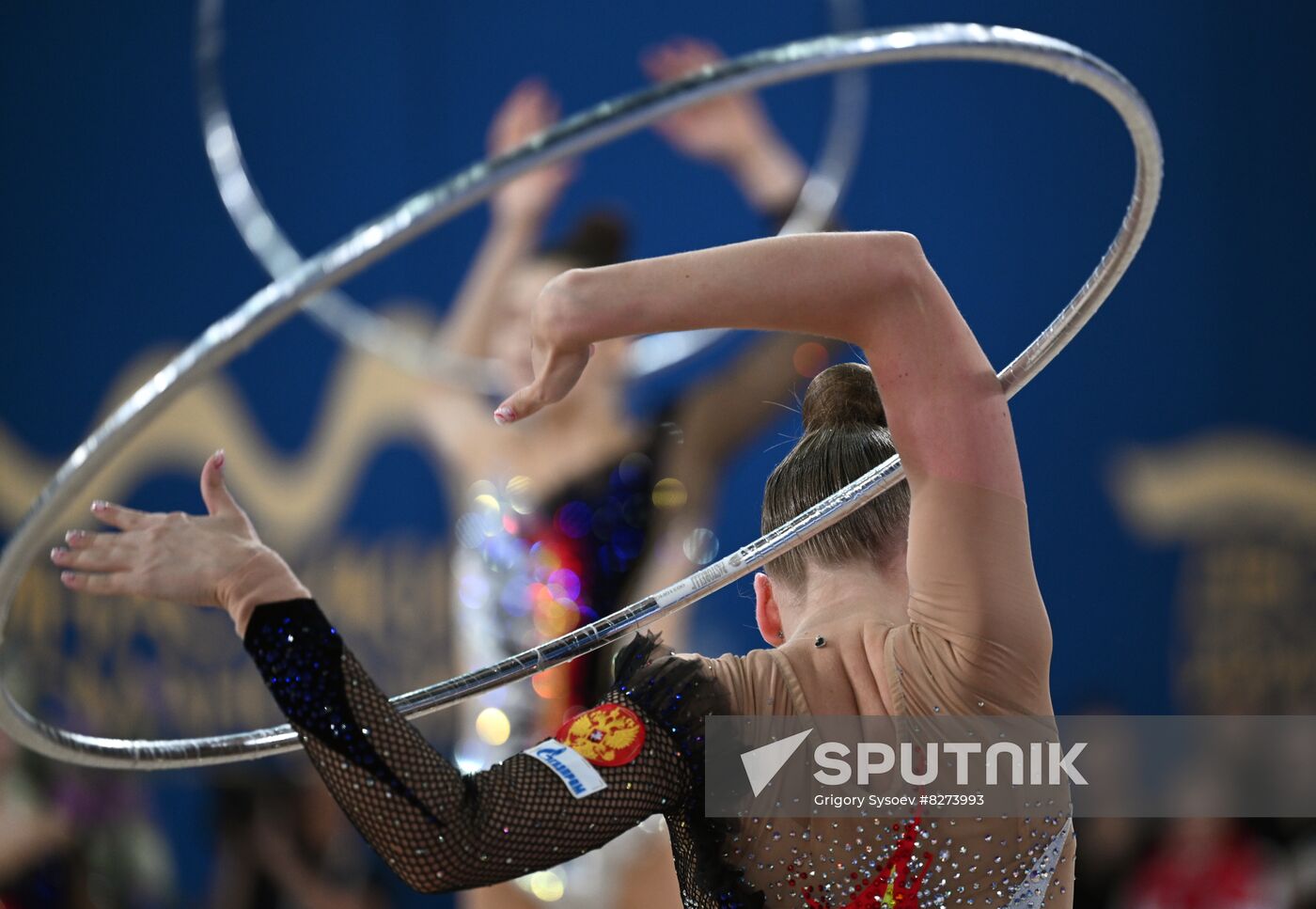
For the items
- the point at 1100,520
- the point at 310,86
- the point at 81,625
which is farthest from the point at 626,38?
the point at 81,625

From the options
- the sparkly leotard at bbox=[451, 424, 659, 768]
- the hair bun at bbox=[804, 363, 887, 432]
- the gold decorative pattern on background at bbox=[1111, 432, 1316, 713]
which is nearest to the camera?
the hair bun at bbox=[804, 363, 887, 432]

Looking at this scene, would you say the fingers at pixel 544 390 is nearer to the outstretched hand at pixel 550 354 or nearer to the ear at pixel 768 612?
the outstretched hand at pixel 550 354

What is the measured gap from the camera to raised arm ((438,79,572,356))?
2.90m

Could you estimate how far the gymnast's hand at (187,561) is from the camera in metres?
0.85

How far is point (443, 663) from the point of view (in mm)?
3084

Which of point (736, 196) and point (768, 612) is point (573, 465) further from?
point (768, 612)

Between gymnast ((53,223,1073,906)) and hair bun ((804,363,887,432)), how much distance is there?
164 millimetres

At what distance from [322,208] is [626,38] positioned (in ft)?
2.76

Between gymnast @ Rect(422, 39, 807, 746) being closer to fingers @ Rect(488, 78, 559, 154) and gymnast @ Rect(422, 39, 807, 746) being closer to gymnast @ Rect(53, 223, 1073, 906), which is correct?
fingers @ Rect(488, 78, 559, 154)

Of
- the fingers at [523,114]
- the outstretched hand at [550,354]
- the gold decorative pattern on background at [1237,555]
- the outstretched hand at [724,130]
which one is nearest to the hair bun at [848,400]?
the outstretched hand at [550,354]

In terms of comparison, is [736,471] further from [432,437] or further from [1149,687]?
[1149,687]

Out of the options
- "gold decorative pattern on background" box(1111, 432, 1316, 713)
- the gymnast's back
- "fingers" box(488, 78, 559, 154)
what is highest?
"fingers" box(488, 78, 559, 154)

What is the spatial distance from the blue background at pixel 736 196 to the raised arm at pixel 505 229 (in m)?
0.08

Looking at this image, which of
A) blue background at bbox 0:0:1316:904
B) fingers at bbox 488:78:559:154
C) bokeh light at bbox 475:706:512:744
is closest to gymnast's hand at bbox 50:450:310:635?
bokeh light at bbox 475:706:512:744
